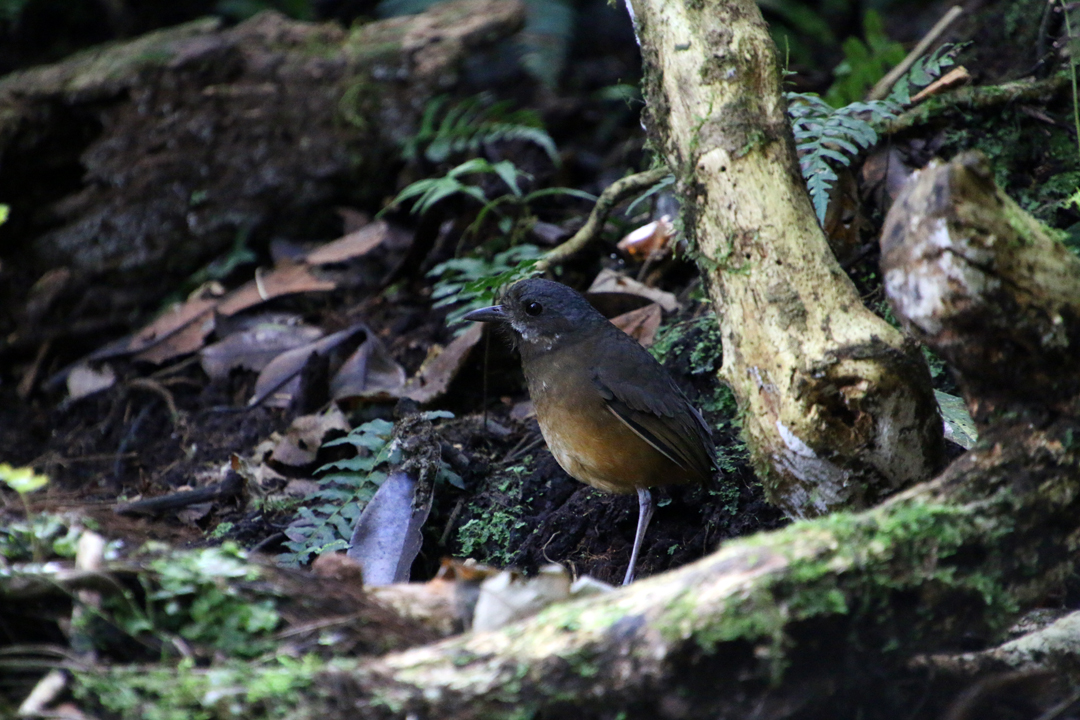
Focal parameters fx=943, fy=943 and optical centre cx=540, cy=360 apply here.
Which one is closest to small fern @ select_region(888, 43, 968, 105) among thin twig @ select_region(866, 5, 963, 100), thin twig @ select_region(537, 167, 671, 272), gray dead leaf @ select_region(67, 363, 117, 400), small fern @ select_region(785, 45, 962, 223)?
small fern @ select_region(785, 45, 962, 223)

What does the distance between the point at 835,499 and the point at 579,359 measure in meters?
1.51

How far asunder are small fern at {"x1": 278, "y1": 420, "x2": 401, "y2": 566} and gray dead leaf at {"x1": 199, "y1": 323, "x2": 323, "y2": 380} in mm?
1267

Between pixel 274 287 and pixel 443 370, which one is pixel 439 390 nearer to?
pixel 443 370

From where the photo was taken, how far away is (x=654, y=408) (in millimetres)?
3910

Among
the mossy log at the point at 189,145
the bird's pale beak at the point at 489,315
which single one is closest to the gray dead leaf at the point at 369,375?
the bird's pale beak at the point at 489,315

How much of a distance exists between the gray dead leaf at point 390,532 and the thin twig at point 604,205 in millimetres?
1414

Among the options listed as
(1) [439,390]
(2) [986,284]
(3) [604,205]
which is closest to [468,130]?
(3) [604,205]

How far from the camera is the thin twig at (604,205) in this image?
4780 millimetres

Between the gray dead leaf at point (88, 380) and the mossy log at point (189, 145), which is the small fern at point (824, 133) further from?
the gray dead leaf at point (88, 380)

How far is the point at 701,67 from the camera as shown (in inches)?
127

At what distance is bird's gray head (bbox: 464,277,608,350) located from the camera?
431cm

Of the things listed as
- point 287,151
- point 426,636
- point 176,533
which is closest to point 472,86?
point 287,151

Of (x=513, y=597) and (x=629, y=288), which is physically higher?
(x=513, y=597)

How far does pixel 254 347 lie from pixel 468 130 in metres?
2.09
